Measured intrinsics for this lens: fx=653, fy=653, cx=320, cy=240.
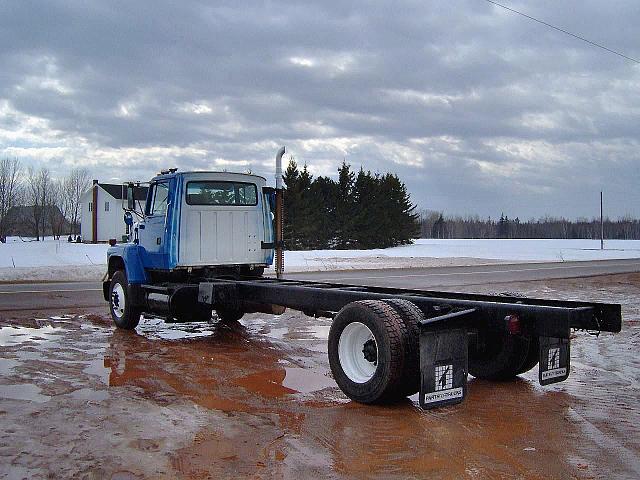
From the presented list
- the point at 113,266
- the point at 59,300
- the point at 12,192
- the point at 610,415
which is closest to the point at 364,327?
the point at 610,415

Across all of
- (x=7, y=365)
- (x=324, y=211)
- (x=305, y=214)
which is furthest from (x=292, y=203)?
(x=7, y=365)

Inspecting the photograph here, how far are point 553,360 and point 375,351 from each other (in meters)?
1.71

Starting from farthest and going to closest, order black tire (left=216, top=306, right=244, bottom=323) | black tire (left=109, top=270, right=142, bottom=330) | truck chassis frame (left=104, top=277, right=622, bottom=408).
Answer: black tire (left=216, top=306, right=244, bottom=323)
black tire (left=109, top=270, right=142, bottom=330)
truck chassis frame (left=104, top=277, right=622, bottom=408)

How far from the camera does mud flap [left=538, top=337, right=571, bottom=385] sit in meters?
6.18

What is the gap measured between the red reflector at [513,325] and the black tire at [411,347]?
82 cm

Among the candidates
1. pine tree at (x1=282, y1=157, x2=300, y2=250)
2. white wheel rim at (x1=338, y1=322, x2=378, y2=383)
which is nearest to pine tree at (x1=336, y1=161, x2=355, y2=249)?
pine tree at (x1=282, y1=157, x2=300, y2=250)

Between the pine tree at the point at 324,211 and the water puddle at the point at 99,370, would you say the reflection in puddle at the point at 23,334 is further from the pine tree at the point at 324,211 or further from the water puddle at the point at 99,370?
the pine tree at the point at 324,211

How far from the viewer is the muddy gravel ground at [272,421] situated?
4.69 m

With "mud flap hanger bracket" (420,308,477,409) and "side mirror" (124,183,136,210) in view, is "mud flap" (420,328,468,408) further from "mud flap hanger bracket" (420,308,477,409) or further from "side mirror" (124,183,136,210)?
"side mirror" (124,183,136,210)

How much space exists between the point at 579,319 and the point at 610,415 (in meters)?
1.13

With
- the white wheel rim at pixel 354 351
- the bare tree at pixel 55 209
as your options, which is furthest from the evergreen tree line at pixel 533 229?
the white wheel rim at pixel 354 351

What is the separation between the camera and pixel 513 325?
5.93 m

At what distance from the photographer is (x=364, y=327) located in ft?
22.0

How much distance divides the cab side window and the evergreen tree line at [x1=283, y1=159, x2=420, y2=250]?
4254 cm
